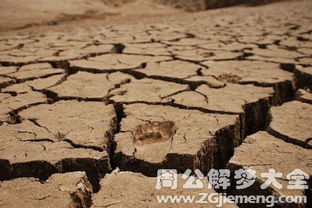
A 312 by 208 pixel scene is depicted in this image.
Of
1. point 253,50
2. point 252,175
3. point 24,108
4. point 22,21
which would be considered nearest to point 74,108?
point 24,108

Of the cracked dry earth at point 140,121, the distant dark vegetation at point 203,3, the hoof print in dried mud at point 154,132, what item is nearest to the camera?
the cracked dry earth at point 140,121

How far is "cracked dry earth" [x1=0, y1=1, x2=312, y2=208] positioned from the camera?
3.81 ft

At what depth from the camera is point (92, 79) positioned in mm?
2361

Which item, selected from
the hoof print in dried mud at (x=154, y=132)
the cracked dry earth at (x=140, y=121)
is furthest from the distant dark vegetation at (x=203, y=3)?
the hoof print in dried mud at (x=154, y=132)

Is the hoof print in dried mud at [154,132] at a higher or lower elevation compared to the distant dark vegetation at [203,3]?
lower

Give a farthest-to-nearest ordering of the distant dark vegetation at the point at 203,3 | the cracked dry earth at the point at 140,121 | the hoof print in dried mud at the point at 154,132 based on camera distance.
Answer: the distant dark vegetation at the point at 203,3, the hoof print in dried mud at the point at 154,132, the cracked dry earth at the point at 140,121

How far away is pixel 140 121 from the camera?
160 cm

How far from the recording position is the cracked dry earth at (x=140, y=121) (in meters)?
1.16

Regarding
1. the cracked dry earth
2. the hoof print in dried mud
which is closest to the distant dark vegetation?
the cracked dry earth

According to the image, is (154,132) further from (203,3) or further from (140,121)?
(203,3)

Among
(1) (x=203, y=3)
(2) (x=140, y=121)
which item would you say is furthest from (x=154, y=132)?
(1) (x=203, y=3)

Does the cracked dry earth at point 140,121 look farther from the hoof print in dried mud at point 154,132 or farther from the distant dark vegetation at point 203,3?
the distant dark vegetation at point 203,3

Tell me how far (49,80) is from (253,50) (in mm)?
1955

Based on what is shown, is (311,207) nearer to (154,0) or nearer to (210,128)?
(210,128)
